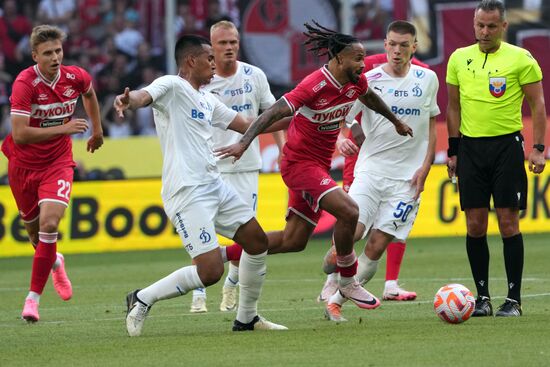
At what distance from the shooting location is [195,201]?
367 inches

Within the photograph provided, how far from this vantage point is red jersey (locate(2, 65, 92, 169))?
11.0 metres

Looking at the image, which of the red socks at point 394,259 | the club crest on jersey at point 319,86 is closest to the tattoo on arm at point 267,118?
the club crest on jersey at point 319,86

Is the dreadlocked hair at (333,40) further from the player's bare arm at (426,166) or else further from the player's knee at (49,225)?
the player's knee at (49,225)

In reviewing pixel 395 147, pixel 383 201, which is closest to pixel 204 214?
pixel 383 201

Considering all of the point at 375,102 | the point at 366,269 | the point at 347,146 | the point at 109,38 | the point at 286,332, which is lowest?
the point at 109,38

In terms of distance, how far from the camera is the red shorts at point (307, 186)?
10.0 meters

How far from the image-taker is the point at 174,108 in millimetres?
9375

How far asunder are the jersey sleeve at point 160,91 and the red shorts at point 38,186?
2251mm

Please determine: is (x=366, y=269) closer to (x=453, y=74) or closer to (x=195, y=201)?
(x=453, y=74)

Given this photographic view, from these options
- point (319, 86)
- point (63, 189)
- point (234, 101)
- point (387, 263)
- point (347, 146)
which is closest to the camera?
point (319, 86)

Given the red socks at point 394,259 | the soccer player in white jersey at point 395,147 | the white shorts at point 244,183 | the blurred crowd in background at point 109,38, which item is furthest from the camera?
the blurred crowd in background at point 109,38

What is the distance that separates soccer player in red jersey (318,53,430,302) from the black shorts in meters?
1.70

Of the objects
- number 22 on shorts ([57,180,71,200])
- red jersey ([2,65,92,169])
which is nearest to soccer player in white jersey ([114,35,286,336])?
red jersey ([2,65,92,169])

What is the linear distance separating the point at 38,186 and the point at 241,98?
6.58ft
